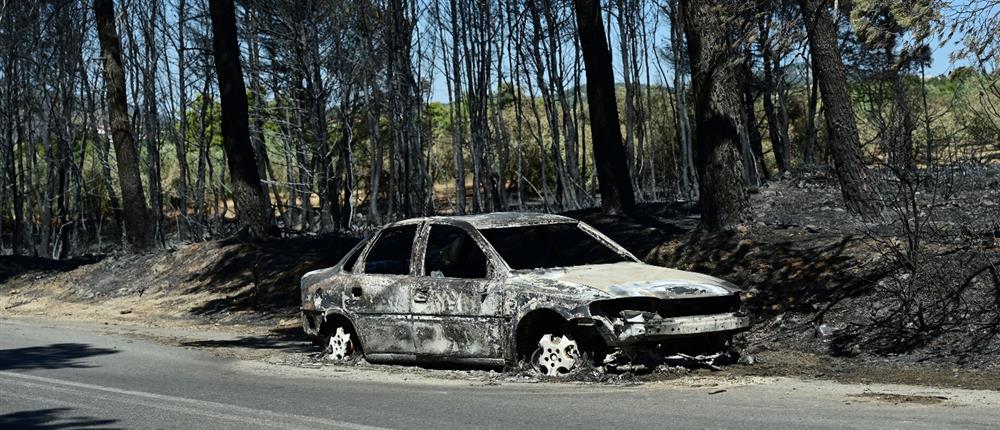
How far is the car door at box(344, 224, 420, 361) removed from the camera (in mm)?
10844

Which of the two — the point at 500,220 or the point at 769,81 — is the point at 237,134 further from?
the point at 769,81

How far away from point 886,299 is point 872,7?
11.2ft

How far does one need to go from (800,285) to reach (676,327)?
395cm

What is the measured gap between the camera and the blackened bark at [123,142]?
1033 inches

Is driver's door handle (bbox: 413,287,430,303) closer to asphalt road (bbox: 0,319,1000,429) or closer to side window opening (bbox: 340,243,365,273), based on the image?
asphalt road (bbox: 0,319,1000,429)

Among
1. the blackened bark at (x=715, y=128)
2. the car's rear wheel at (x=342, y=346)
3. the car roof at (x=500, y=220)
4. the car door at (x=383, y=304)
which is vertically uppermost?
the blackened bark at (x=715, y=128)

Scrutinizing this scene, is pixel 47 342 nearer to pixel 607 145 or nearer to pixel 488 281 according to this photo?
pixel 488 281

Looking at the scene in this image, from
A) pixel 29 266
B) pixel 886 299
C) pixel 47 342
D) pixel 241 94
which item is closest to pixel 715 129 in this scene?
pixel 886 299

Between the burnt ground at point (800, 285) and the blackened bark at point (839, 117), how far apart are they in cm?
48

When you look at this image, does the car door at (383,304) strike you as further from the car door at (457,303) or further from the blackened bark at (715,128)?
the blackened bark at (715,128)

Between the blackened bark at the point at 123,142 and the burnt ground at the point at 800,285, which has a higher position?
the blackened bark at the point at 123,142

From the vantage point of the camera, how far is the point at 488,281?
1017cm

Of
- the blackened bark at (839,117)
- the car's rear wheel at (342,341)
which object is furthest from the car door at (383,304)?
A: the blackened bark at (839,117)

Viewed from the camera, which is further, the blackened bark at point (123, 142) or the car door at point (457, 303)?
the blackened bark at point (123, 142)
